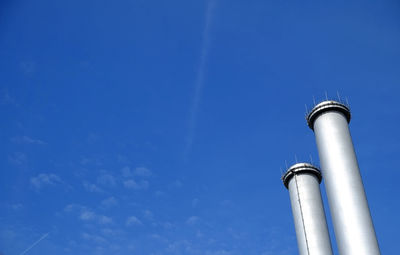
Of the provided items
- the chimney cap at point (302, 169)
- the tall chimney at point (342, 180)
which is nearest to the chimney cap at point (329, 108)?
the tall chimney at point (342, 180)

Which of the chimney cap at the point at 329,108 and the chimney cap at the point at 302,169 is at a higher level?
the chimney cap at the point at 329,108

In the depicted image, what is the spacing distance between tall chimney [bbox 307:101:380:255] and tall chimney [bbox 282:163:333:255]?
4196 mm

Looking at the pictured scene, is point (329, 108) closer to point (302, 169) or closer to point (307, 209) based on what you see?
point (302, 169)

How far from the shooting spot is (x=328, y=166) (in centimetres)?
4044

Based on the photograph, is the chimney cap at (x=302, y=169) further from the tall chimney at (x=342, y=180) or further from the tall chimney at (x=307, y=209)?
the tall chimney at (x=342, y=180)

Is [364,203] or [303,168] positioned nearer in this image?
[364,203]

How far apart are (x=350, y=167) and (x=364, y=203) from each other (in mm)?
3233

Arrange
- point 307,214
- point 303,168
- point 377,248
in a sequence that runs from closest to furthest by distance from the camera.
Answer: point 377,248 → point 307,214 → point 303,168

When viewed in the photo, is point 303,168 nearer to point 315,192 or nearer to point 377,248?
point 315,192

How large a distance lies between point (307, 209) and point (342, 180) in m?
5.84

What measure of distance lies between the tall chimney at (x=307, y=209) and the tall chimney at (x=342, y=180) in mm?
4196

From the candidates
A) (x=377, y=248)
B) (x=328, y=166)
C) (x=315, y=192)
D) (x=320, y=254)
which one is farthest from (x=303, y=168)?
(x=377, y=248)

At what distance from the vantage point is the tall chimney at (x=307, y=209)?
4203cm

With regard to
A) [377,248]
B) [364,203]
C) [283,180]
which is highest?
[283,180]
